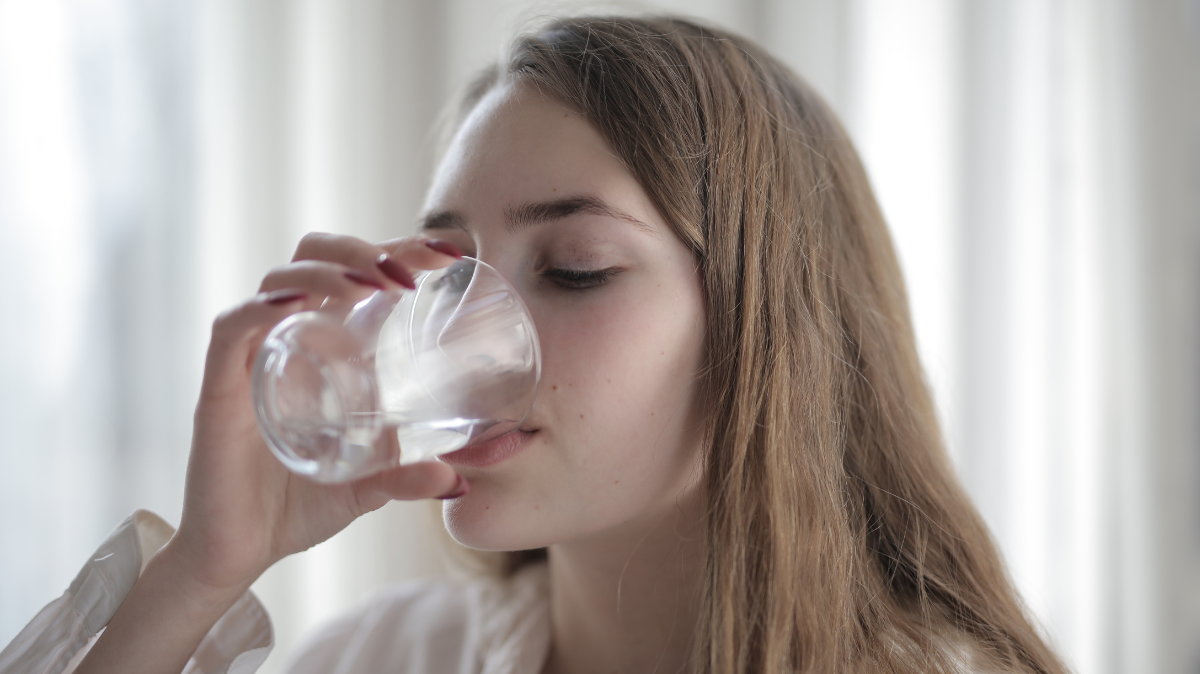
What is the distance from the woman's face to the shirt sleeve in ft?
1.21

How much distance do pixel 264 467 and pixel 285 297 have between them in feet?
0.91

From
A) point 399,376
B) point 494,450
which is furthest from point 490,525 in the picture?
point 399,376

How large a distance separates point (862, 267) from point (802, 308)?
0.19 m

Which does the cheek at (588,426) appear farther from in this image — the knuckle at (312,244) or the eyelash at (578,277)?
the knuckle at (312,244)

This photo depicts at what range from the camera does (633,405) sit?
84 centimetres

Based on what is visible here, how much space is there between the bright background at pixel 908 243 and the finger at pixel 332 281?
3.13ft

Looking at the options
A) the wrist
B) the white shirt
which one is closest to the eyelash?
the wrist

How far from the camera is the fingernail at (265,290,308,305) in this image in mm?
687

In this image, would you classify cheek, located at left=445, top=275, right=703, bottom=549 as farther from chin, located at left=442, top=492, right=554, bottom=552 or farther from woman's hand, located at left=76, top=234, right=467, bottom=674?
woman's hand, located at left=76, top=234, right=467, bottom=674

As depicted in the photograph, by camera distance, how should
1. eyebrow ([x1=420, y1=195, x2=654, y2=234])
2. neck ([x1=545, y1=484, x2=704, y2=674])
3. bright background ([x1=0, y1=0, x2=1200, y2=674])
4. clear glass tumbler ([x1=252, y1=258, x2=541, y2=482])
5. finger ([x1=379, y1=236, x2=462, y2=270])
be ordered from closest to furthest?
1. clear glass tumbler ([x1=252, y1=258, x2=541, y2=482])
2. finger ([x1=379, y1=236, x2=462, y2=270])
3. eyebrow ([x1=420, y1=195, x2=654, y2=234])
4. neck ([x1=545, y1=484, x2=704, y2=674])
5. bright background ([x1=0, y1=0, x2=1200, y2=674])

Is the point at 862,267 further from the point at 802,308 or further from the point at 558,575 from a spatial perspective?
the point at 558,575

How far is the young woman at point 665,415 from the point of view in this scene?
81cm

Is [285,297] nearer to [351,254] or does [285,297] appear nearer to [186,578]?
[351,254]

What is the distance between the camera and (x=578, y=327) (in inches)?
32.3
